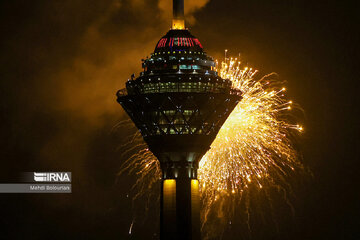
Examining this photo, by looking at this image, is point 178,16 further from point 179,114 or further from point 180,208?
point 180,208

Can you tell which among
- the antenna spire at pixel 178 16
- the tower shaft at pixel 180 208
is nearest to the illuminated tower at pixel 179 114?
the tower shaft at pixel 180 208

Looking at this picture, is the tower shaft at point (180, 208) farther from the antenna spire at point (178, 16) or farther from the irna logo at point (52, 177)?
the irna logo at point (52, 177)

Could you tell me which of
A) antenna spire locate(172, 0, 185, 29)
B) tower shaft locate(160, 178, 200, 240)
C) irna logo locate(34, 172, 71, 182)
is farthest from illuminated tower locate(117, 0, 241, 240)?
irna logo locate(34, 172, 71, 182)

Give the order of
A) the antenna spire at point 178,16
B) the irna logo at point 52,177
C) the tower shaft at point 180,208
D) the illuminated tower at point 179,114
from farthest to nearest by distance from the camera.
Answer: the irna logo at point 52,177 < the antenna spire at point 178,16 < the tower shaft at point 180,208 < the illuminated tower at point 179,114

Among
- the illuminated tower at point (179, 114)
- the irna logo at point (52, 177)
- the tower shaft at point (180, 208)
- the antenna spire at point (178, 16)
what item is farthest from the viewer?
the irna logo at point (52, 177)

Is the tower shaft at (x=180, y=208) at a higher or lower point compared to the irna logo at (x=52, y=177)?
lower

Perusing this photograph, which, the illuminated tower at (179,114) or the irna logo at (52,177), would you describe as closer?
the illuminated tower at (179,114)

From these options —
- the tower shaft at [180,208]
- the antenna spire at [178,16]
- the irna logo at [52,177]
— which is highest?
the antenna spire at [178,16]

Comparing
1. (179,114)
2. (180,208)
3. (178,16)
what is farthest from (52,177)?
(178,16)
